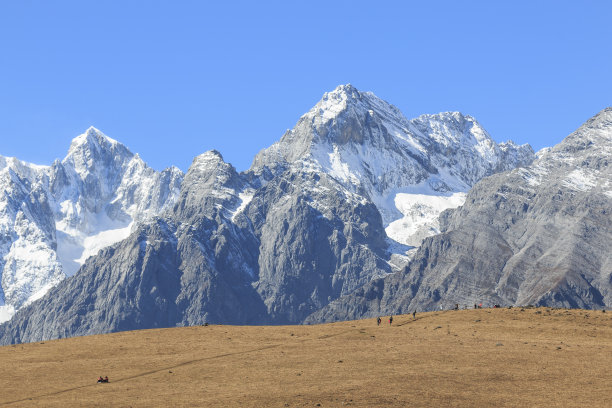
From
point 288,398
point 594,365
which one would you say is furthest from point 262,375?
point 594,365

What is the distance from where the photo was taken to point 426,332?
434 ft

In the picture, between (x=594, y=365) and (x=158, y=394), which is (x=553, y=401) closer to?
(x=594, y=365)

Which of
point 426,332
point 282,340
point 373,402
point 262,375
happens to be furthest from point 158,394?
point 426,332

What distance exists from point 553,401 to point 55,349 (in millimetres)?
62007

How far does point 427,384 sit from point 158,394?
25070 millimetres

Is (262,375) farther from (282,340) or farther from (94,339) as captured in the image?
(94,339)

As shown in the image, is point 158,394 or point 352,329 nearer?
point 158,394

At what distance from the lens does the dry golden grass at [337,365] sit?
9662 cm

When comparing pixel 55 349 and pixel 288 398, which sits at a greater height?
pixel 55 349

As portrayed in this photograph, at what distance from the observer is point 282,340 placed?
13075 cm

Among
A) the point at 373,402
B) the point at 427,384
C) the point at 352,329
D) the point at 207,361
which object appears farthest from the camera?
the point at 352,329

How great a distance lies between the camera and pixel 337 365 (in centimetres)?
11038

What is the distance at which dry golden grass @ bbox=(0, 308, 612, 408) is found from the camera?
3804 inches

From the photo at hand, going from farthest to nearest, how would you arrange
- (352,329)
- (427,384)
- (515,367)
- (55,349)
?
(352,329), (55,349), (515,367), (427,384)
